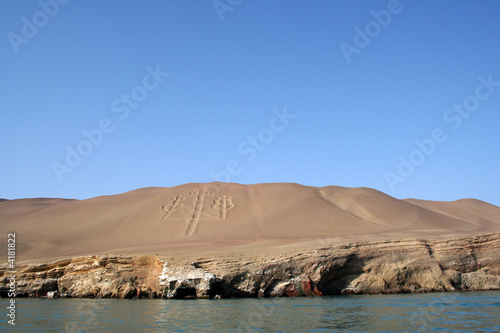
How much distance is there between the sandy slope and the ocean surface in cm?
1123

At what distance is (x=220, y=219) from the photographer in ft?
135

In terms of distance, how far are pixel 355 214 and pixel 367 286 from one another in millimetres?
22798

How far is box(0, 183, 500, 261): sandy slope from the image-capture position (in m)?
33.2

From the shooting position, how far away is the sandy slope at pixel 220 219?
3325 centimetres

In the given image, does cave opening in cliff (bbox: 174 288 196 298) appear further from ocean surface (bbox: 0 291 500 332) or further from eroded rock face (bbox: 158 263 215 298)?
ocean surface (bbox: 0 291 500 332)

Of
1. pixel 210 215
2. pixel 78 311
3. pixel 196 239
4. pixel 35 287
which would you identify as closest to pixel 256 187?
pixel 210 215

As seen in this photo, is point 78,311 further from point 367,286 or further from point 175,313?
point 367,286

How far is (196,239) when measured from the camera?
34.0m

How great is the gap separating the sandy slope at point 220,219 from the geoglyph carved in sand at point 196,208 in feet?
0.33

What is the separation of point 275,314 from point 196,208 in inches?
1220

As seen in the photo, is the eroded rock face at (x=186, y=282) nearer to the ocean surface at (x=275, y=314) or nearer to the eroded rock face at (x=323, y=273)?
the eroded rock face at (x=323, y=273)

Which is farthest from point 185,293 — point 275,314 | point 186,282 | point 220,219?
point 220,219

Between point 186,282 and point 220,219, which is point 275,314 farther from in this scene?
point 220,219

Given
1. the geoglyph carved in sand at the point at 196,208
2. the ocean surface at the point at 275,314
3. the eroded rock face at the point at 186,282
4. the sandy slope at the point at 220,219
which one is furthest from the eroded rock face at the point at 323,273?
the geoglyph carved in sand at the point at 196,208
